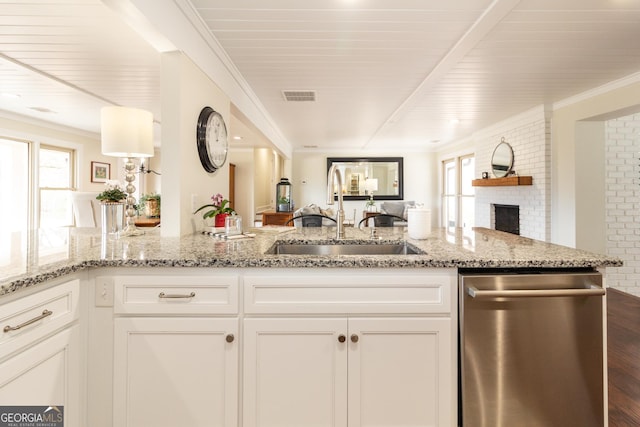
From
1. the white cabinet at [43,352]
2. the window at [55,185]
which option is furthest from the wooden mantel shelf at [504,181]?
the window at [55,185]

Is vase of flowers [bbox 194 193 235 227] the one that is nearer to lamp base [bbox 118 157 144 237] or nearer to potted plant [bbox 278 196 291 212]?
lamp base [bbox 118 157 144 237]

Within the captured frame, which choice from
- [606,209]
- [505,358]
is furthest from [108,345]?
[606,209]

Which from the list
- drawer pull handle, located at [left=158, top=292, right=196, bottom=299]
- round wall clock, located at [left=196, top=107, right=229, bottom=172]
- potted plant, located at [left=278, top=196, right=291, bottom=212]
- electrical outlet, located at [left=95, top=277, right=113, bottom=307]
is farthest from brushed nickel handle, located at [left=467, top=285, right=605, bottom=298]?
potted plant, located at [left=278, top=196, right=291, bottom=212]

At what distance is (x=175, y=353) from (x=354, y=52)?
252cm

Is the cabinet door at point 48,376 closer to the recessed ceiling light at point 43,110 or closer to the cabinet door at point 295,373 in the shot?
the cabinet door at point 295,373

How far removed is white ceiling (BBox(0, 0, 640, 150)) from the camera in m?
2.15

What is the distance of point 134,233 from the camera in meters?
2.11

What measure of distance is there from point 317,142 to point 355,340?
21.2 feet

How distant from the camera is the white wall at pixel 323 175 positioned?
8.44 m

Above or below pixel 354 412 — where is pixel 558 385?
above

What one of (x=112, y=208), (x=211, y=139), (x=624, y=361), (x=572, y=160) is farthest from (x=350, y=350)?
(x=572, y=160)

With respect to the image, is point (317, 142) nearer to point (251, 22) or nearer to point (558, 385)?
point (251, 22)

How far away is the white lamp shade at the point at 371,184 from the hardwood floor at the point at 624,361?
5245 mm
